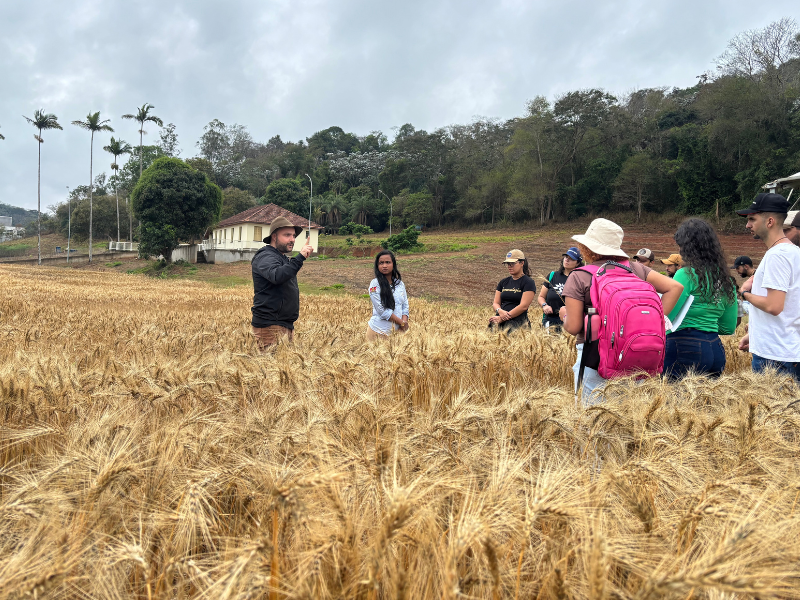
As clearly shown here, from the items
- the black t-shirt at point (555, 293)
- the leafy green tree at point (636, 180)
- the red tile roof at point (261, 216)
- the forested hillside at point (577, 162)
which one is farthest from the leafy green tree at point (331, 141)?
the black t-shirt at point (555, 293)

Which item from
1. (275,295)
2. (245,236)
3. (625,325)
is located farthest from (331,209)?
(625,325)

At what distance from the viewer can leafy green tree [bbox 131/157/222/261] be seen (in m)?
39.4

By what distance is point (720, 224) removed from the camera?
38594 mm

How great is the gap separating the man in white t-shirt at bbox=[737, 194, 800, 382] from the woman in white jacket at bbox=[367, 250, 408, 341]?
3378 mm

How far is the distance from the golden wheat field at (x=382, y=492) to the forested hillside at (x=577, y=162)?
143ft

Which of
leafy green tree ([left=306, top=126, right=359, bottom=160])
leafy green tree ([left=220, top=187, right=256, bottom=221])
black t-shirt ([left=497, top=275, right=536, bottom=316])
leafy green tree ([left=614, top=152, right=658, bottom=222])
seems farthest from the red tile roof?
leafy green tree ([left=306, top=126, right=359, bottom=160])

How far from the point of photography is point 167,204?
131 ft

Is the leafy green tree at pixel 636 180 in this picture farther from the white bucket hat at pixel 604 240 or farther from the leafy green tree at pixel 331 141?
the leafy green tree at pixel 331 141

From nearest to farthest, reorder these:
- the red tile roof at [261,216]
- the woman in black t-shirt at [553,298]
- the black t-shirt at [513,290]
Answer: the black t-shirt at [513,290]
the woman in black t-shirt at [553,298]
the red tile roof at [261,216]

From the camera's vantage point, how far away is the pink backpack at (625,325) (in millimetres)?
2854

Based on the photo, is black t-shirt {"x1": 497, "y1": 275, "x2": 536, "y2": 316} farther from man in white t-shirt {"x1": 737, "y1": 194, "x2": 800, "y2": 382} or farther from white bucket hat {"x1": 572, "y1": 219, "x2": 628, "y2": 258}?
white bucket hat {"x1": 572, "y1": 219, "x2": 628, "y2": 258}

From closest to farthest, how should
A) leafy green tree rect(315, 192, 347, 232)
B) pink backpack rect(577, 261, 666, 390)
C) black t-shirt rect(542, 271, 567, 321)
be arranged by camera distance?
pink backpack rect(577, 261, 666, 390), black t-shirt rect(542, 271, 567, 321), leafy green tree rect(315, 192, 347, 232)

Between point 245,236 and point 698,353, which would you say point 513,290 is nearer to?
point 698,353

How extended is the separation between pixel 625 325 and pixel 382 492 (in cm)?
201
